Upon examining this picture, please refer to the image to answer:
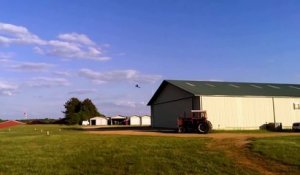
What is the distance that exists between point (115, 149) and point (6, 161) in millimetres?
5513

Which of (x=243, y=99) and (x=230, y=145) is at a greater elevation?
(x=243, y=99)

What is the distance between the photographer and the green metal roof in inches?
1715

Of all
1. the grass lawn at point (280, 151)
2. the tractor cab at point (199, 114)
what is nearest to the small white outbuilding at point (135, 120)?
the tractor cab at point (199, 114)

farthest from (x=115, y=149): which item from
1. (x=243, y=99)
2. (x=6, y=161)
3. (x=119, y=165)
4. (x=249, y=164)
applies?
(x=243, y=99)

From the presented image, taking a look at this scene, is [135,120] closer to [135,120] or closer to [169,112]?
[135,120]

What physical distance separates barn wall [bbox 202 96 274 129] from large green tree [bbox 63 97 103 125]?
260 ft

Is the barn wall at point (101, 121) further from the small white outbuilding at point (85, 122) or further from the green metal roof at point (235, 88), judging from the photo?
the green metal roof at point (235, 88)

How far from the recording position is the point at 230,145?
21.7 metres

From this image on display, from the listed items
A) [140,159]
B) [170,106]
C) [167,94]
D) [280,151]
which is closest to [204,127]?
[170,106]

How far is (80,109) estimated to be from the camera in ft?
400

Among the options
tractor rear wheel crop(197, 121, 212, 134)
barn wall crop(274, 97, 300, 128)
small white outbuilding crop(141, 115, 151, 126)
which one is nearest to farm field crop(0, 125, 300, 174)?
tractor rear wheel crop(197, 121, 212, 134)

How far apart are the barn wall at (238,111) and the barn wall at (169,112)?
9.60ft

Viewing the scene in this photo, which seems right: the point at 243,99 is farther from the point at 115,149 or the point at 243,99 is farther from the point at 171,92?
the point at 115,149

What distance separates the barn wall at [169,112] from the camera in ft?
147
